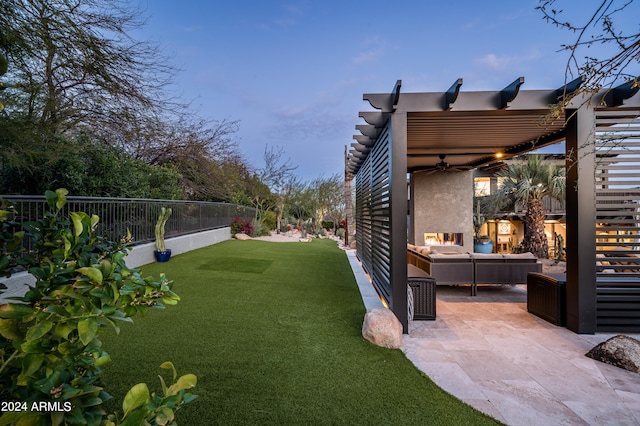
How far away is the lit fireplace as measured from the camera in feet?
31.6

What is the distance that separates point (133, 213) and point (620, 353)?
8572 mm

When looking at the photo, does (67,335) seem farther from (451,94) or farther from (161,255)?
(161,255)

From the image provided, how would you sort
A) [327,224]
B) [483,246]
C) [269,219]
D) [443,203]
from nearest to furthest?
[443,203]
[483,246]
[269,219]
[327,224]

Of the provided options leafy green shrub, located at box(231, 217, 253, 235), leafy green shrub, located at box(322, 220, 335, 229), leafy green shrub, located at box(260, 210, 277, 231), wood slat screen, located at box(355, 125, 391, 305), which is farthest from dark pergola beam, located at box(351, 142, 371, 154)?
leafy green shrub, located at box(322, 220, 335, 229)

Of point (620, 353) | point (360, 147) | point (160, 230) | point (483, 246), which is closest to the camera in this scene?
point (620, 353)

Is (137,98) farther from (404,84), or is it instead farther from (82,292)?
(82,292)

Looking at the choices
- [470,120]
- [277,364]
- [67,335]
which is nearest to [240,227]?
[470,120]

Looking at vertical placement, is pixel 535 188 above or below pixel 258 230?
above

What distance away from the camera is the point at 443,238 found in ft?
33.2

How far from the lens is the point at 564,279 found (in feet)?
14.8

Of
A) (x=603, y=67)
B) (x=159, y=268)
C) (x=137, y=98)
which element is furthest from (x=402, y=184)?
(x=159, y=268)

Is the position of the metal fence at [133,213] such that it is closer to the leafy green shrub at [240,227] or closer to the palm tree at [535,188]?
the leafy green shrub at [240,227]

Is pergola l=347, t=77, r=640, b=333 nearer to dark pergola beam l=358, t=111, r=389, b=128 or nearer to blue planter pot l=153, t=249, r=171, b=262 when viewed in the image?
dark pergola beam l=358, t=111, r=389, b=128

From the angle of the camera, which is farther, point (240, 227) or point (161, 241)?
point (240, 227)
